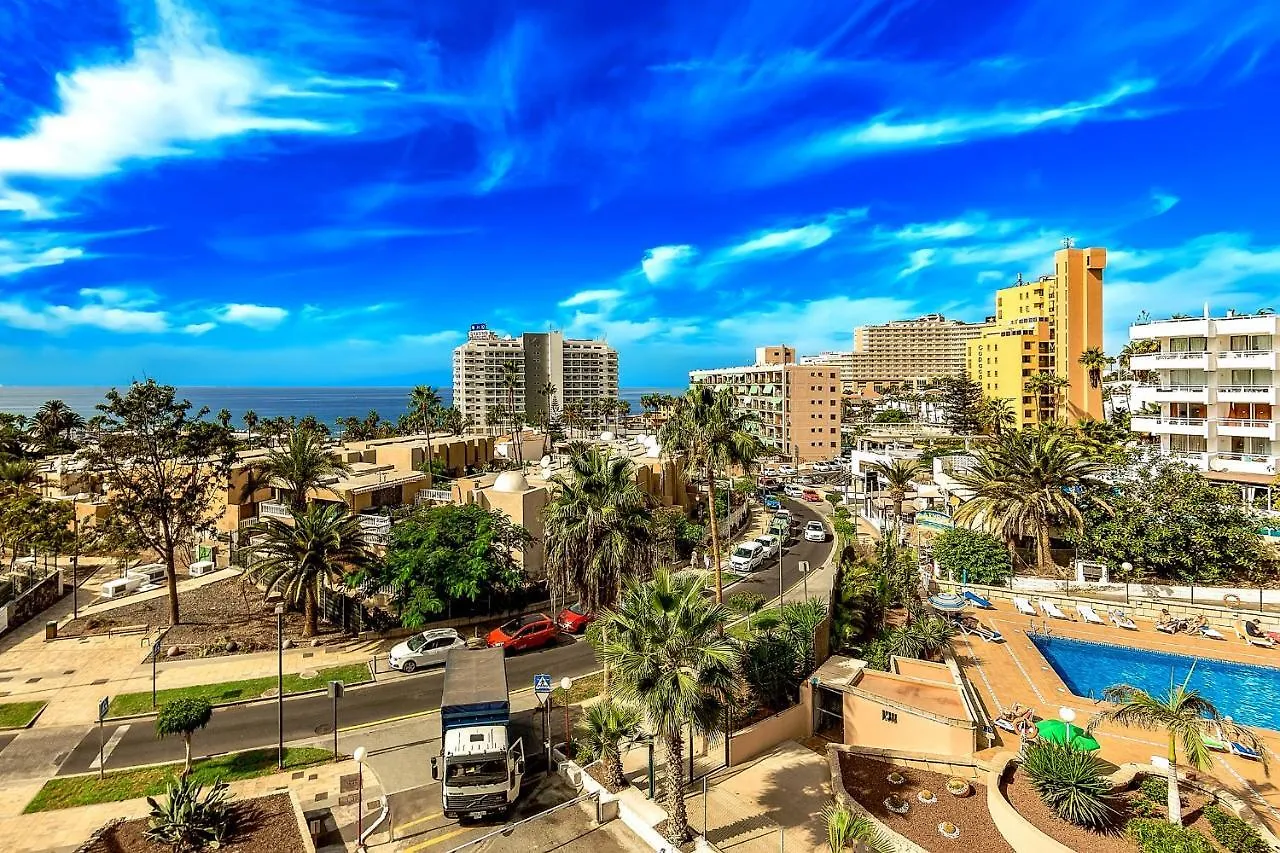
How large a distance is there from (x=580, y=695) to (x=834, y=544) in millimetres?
31398

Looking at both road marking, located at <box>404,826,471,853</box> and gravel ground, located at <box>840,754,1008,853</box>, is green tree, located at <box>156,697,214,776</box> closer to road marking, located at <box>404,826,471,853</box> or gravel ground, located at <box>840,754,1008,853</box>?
road marking, located at <box>404,826,471,853</box>

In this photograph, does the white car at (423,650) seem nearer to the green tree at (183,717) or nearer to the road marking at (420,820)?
the green tree at (183,717)

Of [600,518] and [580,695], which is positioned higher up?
[600,518]

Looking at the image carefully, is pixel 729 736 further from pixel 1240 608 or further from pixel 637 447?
pixel 637 447

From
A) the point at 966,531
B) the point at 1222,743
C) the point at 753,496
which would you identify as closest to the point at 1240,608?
the point at 966,531

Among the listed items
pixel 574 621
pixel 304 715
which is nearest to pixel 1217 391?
pixel 574 621

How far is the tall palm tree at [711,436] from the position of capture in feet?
96.1

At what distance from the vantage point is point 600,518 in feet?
76.5

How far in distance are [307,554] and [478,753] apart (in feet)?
48.6

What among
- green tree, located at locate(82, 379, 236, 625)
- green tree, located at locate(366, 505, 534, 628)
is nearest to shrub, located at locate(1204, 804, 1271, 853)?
green tree, located at locate(366, 505, 534, 628)

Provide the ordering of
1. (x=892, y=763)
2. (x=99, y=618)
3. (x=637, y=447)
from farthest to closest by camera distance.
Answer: (x=637, y=447), (x=99, y=618), (x=892, y=763)

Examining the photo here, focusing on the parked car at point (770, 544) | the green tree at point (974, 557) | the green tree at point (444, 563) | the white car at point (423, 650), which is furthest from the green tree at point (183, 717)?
the green tree at point (974, 557)

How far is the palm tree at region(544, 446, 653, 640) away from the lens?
23.3 metres

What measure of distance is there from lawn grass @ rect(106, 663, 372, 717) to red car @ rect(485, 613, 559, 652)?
16.8ft
